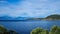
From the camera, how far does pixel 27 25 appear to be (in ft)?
6.93

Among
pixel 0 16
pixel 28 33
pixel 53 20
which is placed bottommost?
pixel 28 33

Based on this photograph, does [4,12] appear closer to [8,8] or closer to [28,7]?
[8,8]

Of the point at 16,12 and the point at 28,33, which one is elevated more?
the point at 16,12

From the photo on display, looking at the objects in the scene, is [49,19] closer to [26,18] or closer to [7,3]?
[26,18]

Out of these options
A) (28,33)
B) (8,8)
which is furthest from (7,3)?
(28,33)

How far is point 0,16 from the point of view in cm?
219

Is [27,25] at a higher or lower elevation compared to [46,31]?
higher

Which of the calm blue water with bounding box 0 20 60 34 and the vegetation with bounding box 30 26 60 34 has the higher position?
the calm blue water with bounding box 0 20 60 34

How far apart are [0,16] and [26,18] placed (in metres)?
0.44

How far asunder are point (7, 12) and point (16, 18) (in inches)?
7.3

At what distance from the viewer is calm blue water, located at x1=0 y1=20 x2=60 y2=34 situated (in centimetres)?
208

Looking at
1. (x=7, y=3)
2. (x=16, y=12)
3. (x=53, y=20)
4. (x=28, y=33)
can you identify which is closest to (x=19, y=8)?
(x=16, y=12)

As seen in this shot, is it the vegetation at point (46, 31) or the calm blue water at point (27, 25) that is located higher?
the calm blue water at point (27, 25)

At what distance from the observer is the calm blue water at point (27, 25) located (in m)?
2.08
